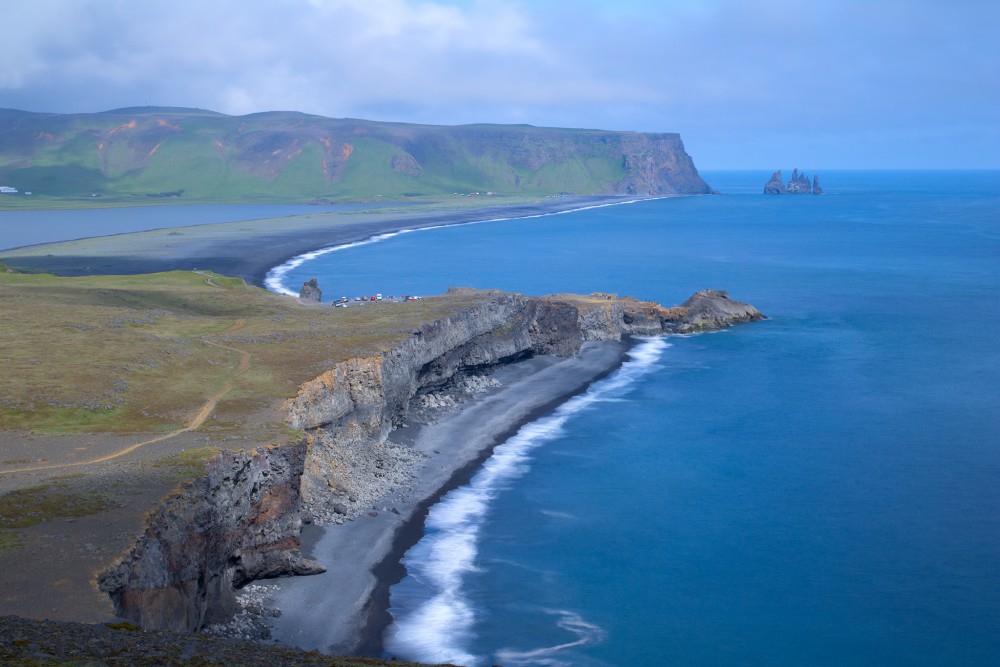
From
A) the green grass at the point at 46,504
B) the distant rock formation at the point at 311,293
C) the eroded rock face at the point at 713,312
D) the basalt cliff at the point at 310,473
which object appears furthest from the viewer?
the distant rock formation at the point at 311,293

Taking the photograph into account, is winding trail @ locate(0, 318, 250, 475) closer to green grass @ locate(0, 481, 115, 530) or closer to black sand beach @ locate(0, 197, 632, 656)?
green grass @ locate(0, 481, 115, 530)

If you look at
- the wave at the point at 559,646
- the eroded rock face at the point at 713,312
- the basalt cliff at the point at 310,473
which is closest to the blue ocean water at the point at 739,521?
the wave at the point at 559,646

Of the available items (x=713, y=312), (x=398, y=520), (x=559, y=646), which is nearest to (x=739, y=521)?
(x=559, y=646)

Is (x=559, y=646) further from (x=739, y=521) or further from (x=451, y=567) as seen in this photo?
(x=739, y=521)

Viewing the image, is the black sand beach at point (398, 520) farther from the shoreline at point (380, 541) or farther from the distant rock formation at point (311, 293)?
the distant rock formation at point (311, 293)

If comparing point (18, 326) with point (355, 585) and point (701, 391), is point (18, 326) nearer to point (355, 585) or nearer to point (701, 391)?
point (355, 585)

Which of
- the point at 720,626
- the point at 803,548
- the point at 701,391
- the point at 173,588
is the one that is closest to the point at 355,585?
the point at 173,588

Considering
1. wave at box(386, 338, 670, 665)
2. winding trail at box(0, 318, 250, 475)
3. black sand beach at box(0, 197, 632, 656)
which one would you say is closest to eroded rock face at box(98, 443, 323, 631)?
black sand beach at box(0, 197, 632, 656)
